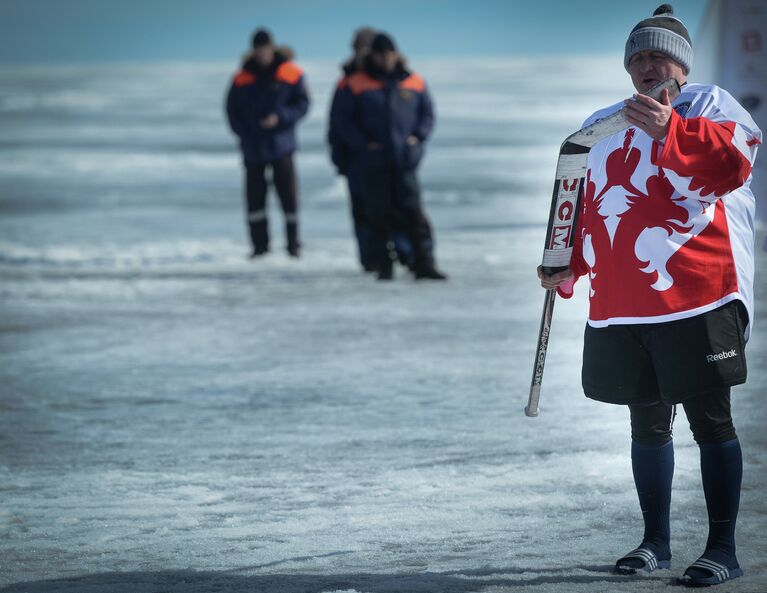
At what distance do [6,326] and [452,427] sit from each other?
3651 mm

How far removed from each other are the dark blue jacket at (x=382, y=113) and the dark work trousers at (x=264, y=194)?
1.32 meters

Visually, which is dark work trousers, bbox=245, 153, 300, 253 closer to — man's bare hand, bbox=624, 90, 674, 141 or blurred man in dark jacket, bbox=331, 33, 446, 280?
blurred man in dark jacket, bbox=331, 33, 446, 280

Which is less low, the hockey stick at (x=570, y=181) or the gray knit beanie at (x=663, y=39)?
the gray knit beanie at (x=663, y=39)

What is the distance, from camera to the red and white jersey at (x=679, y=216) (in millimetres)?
3115

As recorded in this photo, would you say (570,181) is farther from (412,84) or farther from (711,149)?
(412,84)

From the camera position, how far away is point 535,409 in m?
3.69

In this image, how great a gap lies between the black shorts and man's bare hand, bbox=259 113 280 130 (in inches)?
278

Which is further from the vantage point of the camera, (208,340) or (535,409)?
(208,340)

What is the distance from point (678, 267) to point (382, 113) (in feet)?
19.3

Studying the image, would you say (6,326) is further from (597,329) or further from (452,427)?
(597,329)

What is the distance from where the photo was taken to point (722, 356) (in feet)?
10.6

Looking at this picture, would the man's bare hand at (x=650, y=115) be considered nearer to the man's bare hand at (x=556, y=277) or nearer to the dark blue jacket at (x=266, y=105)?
the man's bare hand at (x=556, y=277)

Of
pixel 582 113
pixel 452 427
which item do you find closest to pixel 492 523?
pixel 452 427

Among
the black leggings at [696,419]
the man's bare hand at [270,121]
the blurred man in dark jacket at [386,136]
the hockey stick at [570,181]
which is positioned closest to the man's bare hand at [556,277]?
the hockey stick at [570,181]
